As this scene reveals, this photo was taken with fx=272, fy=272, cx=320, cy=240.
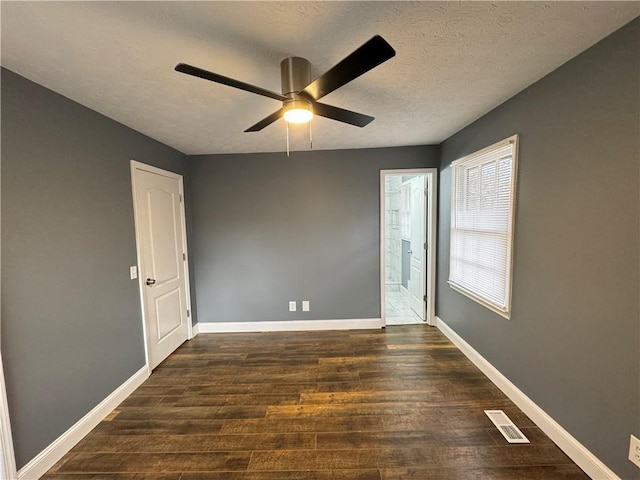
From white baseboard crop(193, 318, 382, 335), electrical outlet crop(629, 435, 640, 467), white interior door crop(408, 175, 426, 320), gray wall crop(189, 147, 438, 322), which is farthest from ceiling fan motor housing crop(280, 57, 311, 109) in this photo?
→ white baseboard crop(193, 318, 382, 335)

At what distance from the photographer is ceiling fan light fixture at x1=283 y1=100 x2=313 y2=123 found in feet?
4.85

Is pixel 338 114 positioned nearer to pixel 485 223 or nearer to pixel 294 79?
pixel 294 79

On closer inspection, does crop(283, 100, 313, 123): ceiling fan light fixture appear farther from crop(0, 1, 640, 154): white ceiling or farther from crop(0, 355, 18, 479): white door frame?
crop(0, 355, 18, 479): white door frame

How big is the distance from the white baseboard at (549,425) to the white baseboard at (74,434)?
3.22m

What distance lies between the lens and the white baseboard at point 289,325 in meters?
3.71

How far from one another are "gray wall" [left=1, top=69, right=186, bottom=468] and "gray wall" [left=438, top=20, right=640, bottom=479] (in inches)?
128

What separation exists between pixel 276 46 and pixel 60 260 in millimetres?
1931

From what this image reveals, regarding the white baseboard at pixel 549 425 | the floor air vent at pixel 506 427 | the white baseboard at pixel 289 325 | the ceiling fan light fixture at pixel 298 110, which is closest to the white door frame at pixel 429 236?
the white baseboard at pixel 289 325

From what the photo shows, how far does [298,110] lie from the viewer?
149 centimetres

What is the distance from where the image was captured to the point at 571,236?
166cm

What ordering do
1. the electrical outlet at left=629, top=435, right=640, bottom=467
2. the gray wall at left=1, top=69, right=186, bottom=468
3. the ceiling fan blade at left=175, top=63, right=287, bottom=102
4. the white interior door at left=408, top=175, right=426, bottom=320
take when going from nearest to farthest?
the ceiling fan blade at left=175, top=63, right=287, bottom=102
the electrical outlet at left=629, top=435, right=640, bottom=467
the gray wall at left=1, top=69, right=186, bottom=468
the white interior door at left=408, top=175, right=426, bottom=320

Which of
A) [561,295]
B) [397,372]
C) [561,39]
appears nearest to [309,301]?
[397,372]

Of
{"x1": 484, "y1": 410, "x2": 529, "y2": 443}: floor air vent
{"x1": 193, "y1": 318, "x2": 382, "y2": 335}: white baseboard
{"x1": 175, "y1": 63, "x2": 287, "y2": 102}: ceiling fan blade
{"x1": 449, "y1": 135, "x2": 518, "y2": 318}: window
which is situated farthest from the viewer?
{"x1": 193, "y1": 318, "x2": 382, "y2": 335}: white baseboard

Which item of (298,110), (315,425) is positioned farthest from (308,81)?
(315,425)
